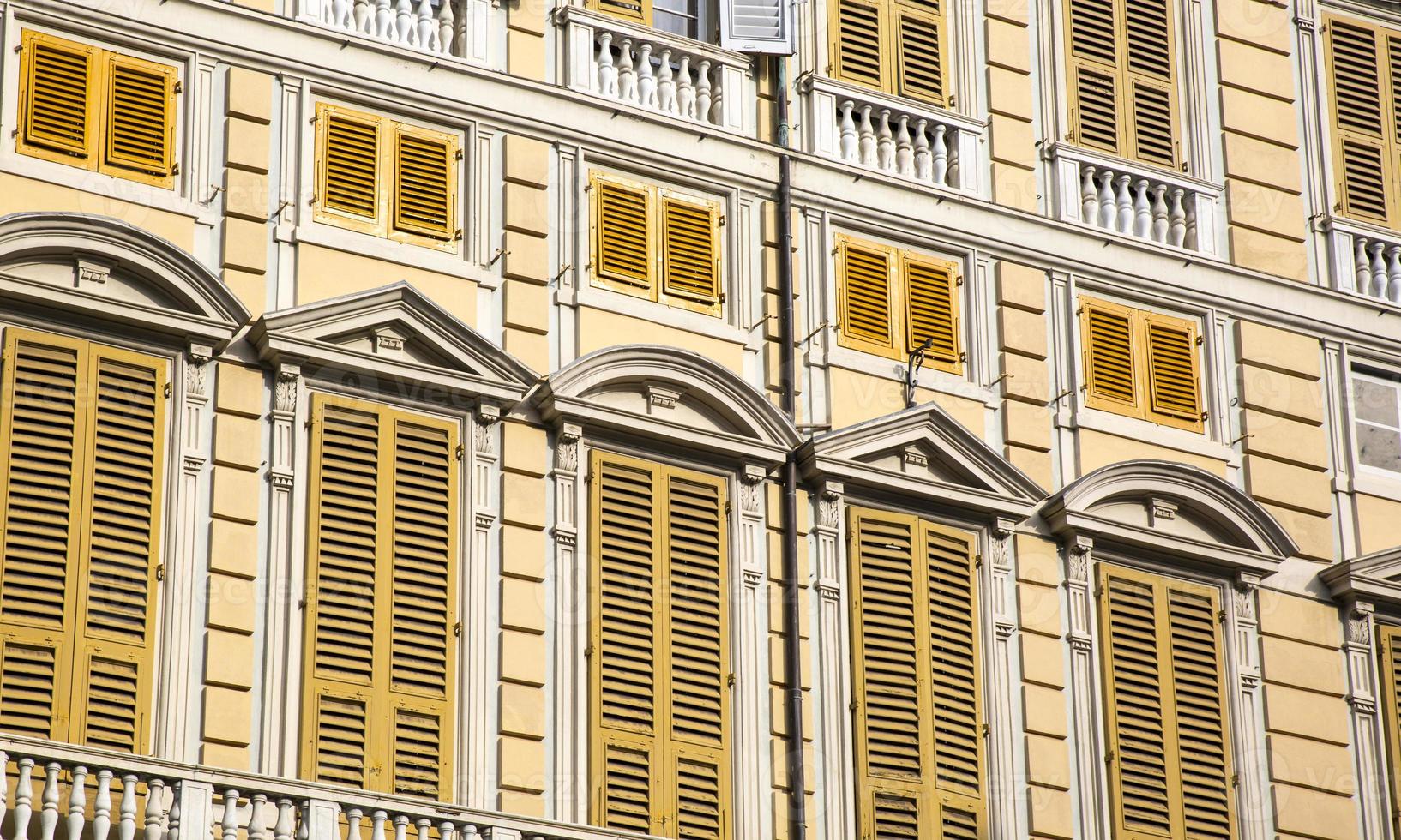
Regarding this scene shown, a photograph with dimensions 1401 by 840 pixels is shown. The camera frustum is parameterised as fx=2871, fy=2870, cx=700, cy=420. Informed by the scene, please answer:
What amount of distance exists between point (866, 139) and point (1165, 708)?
5.68 m

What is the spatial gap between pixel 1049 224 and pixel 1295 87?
3.54m

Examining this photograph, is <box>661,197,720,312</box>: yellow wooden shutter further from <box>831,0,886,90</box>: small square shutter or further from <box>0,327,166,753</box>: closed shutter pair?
<box>0,327,166,753</box>: closed shutter pair

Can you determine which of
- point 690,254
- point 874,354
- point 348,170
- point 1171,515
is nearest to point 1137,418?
point 1171,515

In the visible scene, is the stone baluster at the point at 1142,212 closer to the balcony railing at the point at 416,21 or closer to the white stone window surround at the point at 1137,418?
the white stone window surround at the point at 1137,418

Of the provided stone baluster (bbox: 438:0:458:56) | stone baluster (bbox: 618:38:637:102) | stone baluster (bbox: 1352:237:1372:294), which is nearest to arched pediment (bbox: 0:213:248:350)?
stone baluster (bbox: 438:0:458:56)

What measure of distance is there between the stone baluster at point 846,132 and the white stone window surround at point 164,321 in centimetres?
607

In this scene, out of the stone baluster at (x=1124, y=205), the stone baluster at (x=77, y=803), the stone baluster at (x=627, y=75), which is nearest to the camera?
the stone baluster at (x=77, y=803)

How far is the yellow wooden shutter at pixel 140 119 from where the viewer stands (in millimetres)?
22516

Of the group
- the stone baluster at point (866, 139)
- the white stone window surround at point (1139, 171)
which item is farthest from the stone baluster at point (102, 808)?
the white stone window surround at point (1139, 171)

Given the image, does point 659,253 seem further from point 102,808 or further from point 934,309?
point 102,808

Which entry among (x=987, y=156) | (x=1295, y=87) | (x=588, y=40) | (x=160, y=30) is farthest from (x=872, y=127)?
(x=160, y=30)

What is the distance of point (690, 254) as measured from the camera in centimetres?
2458

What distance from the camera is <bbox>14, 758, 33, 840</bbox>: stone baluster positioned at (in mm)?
18734

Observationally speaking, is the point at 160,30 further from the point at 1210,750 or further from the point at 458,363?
the point at 1210,750
